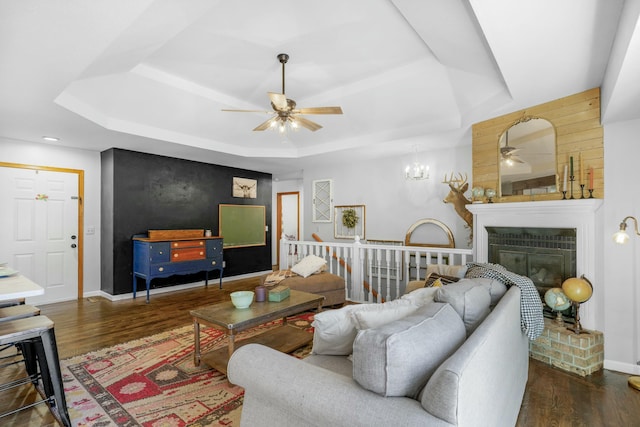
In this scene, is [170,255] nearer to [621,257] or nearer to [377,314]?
[377,314]

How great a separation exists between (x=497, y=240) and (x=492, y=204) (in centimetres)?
43

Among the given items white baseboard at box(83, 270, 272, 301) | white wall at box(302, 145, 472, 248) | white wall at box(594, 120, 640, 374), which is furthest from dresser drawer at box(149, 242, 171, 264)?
white wall at box(594, 120, 640, 374)

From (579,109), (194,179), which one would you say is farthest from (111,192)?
(579,109)

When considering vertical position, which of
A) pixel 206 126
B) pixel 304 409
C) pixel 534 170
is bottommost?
pixel 304 409

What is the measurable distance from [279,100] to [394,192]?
3.42 m

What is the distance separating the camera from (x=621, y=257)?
2842 millimetres

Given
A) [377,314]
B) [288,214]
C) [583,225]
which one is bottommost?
[377,314]

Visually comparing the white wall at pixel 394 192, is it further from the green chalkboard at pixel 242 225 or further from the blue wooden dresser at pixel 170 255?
the blue wooden dresser at pixel 170 255

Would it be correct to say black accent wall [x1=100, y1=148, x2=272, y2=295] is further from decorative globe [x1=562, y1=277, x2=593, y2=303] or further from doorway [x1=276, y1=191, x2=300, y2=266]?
decorative globe [x1=562, y1=277, x2=593, y2=303]

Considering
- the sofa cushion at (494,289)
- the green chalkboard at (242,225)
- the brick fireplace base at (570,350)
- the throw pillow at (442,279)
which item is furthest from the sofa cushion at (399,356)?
the green chalkboard at (242,225)

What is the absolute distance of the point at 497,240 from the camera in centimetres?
362

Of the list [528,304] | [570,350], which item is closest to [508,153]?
[528,304]

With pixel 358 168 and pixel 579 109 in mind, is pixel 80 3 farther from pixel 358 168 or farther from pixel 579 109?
pixel 358 168

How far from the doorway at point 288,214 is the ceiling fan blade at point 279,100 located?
5973 mm
